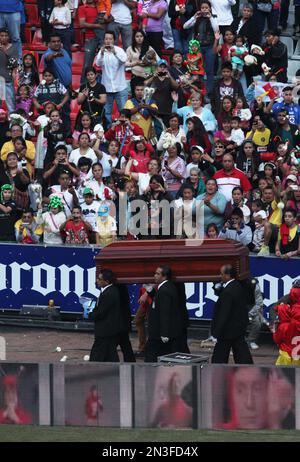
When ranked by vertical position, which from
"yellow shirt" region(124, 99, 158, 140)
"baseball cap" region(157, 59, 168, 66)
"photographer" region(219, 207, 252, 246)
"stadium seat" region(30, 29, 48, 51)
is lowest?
"photographer" region(219, 207, 252, 246)

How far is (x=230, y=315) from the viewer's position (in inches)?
731

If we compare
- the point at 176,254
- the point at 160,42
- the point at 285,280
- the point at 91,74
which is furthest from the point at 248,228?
the point at 160,42

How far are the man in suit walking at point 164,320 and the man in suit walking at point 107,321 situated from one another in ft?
1.35

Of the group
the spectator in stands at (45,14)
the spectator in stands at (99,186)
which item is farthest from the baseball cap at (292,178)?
the spectator in stands at (45,14)

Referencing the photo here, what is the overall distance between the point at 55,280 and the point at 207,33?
6607 millimetres

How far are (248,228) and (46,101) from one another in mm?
5429

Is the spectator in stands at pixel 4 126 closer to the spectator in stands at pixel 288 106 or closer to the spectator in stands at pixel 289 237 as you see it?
the spectator in stands at pixel 288 106

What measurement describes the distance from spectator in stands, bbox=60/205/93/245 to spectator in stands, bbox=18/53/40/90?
467 centimetres

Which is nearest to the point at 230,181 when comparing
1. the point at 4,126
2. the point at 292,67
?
the point at 4,126

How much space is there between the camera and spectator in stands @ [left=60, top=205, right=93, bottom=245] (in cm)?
2255

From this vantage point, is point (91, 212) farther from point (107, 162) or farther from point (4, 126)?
point (4, 126)

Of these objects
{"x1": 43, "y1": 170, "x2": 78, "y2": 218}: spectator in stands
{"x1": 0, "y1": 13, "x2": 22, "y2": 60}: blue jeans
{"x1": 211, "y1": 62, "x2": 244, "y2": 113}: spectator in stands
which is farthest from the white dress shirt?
{"x1": 43, "y1": 170, "x2": 78, "y2": 218}: spectator in stands

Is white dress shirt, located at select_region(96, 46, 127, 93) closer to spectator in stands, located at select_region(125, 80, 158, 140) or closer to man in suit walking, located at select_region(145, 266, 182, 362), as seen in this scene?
spectator in stands, located at select_region(125, 80, 158, 140)
